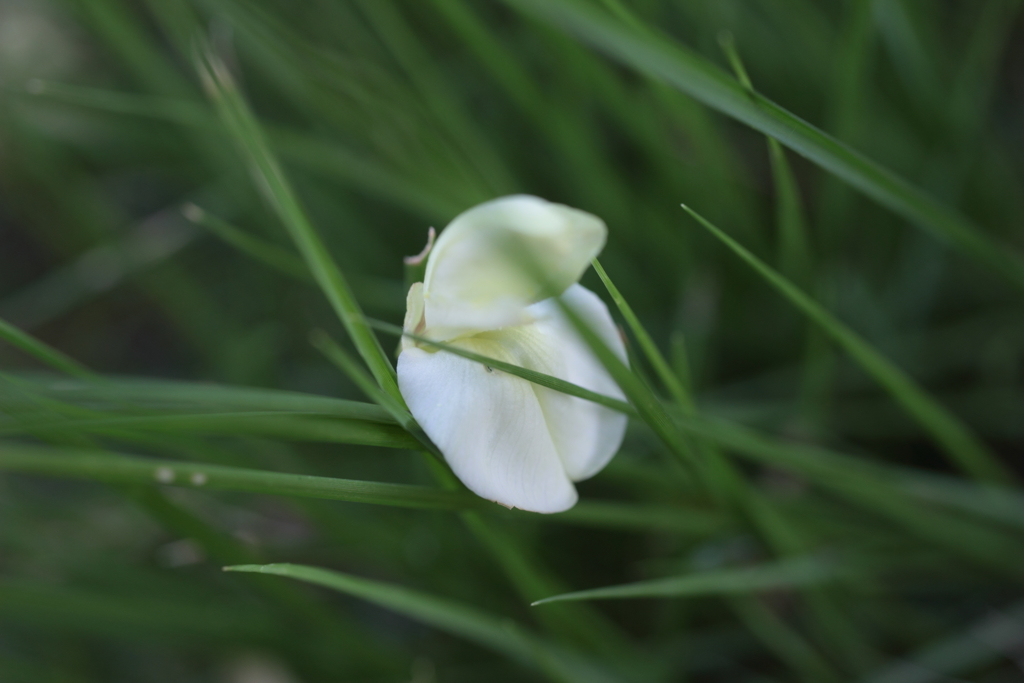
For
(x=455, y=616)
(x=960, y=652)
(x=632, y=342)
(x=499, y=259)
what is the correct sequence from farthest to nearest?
(x=632, y=342) → (x=960, y=652) → (x=455, y=616) → (x=499, y=259)

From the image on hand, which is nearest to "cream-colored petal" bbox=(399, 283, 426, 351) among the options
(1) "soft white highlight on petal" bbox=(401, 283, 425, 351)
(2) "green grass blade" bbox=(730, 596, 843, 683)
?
(1) "soft white highlight on petal" bbox=(401, 283, 425, 351)

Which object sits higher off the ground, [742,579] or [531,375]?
[531,375]

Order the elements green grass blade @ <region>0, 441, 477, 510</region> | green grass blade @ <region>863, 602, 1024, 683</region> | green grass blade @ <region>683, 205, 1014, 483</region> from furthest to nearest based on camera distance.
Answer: green grass blade @ <region>863, 602, 1024, 683</region>
green grass blade @ <region>683, 205, 1014, 483</region>
green grass blade @ <region>0, 441, 477, 510</region>

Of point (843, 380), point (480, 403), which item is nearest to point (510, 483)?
point (480, 403)

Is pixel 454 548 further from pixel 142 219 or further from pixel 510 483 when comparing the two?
pixel 142 219

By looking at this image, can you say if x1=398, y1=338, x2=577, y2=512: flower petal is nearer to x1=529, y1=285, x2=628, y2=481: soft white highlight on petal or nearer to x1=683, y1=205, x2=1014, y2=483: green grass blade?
x1=529, y1=285, x2=628, y2=481: soft white highlight on petal

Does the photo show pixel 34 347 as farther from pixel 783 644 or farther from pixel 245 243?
pixel 783 644

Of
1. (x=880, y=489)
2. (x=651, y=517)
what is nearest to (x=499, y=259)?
(x=651, y=517)
